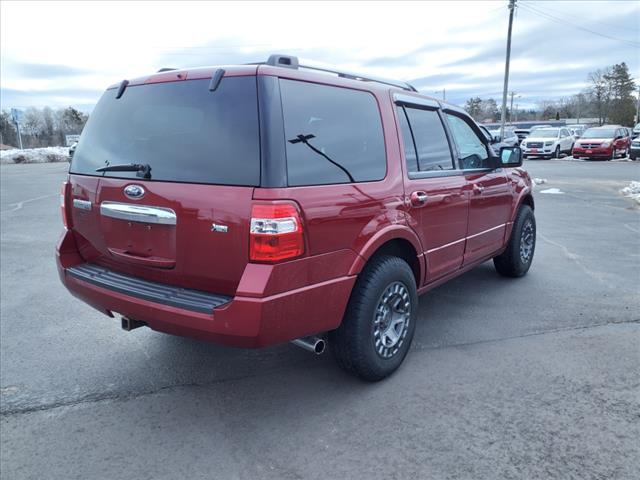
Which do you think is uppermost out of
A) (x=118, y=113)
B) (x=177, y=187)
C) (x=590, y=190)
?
(x=118, y=113)

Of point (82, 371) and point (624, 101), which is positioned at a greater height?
point (624, 101)

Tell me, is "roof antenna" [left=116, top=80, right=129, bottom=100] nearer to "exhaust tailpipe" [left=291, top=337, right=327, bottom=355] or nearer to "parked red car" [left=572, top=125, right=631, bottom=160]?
"exhaust tailpipe" [left=291, top=337, right=327, bottom=355]

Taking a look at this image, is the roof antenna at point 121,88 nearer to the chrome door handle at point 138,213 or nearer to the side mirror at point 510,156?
the chrome door handle at point 138,213

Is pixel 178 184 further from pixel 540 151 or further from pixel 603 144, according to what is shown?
pixel 540 151

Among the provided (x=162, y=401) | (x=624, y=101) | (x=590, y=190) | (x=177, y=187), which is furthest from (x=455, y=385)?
(x=624, y=101)

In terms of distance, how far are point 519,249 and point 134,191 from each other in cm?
433

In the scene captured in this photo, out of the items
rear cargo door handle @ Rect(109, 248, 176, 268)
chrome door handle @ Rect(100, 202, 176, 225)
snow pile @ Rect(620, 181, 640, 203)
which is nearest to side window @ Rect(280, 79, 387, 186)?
chrome door handle @ Rect(100, 202, 176, 225)

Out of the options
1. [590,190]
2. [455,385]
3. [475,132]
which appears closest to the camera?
Result: [455,385]

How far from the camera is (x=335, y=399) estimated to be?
328cm

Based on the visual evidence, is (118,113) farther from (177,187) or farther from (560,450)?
(560,450)

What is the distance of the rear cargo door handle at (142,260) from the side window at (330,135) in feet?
2.87

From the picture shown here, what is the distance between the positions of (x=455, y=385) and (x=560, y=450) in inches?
32.3

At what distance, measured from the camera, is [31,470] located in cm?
262

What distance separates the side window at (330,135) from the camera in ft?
9.09
